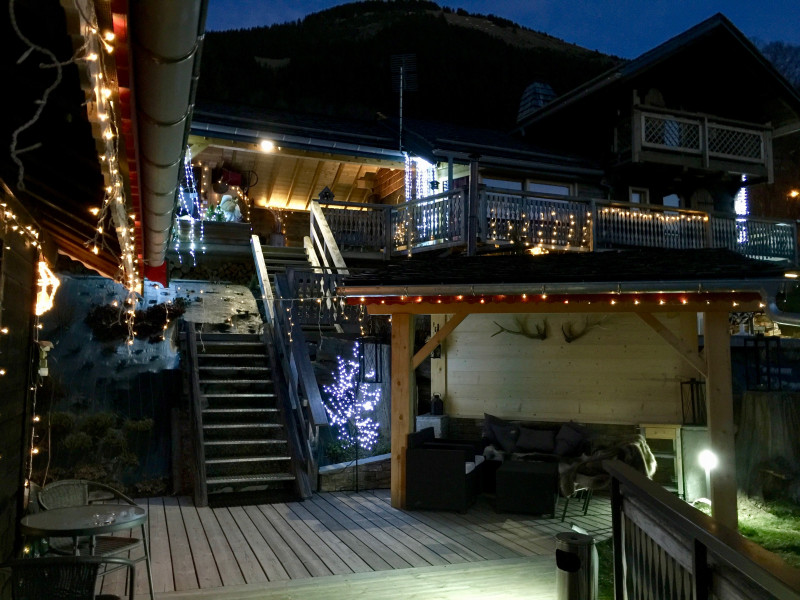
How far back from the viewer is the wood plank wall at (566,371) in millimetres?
9828

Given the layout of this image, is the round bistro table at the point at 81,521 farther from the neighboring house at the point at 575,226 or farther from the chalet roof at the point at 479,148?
the chalet roof at the point at 479,148

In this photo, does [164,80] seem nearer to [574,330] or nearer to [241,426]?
[241,426]

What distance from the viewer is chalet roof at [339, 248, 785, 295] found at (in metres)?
6.55

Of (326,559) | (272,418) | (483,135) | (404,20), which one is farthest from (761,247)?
(404,20)

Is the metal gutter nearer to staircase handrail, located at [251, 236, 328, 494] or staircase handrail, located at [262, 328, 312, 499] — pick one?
staircase handrail, located at [251, 236, 328, 494]

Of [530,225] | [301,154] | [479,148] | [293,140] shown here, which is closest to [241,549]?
[530,225]

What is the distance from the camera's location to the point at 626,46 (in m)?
190

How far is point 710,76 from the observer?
60.2 ft

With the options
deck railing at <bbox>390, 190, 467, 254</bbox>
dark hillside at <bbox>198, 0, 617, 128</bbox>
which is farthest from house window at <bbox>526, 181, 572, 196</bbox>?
dark hillside at <bbox>198, 0, 617, 128</bbox>

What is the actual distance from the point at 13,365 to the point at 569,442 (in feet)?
22.4

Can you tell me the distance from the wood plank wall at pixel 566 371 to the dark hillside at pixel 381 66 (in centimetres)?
1267

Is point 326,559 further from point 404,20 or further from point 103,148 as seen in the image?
point 404,20

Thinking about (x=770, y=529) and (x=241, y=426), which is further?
(x=241, y=426)

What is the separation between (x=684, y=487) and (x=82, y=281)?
10643 millimetres
